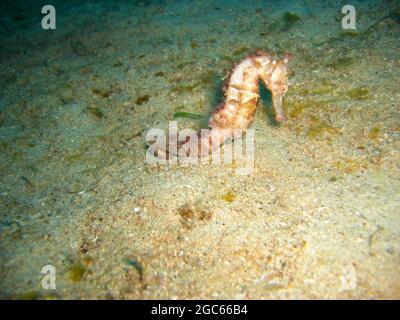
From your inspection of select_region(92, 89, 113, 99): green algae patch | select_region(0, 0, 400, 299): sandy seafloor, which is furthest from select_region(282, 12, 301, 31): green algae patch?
select_region(92, 89, 113, 99): green algae patch

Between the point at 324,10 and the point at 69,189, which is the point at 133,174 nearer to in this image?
the point at 69,189

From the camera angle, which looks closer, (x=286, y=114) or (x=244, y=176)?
(x=244, y=176)

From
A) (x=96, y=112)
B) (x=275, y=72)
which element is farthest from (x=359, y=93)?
(x=96, y=112)

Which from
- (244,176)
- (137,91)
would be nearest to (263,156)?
(244,176)

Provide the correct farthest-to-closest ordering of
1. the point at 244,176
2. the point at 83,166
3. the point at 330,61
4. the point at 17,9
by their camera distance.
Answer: the point at 17,9 → the point at 330,61 → the point at 83,166 → the point at 244,176

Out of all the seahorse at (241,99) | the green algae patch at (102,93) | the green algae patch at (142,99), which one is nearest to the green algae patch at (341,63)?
the seahorse at (241,99)
